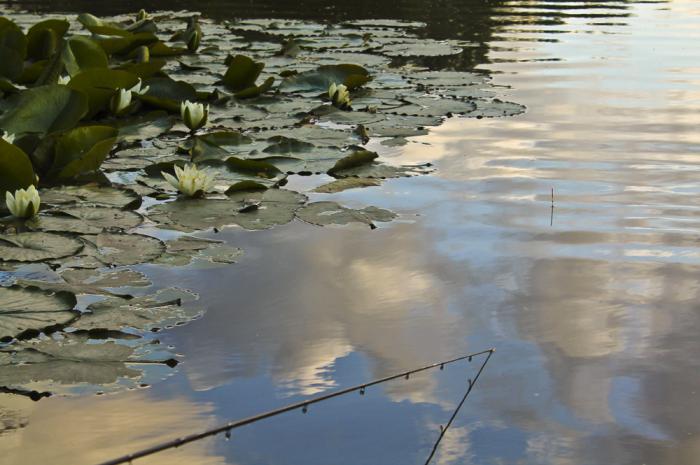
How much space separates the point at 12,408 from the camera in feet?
6.43

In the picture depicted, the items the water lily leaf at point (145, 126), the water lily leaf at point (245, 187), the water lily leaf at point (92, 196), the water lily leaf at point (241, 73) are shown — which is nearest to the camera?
the water lily leaf at point (92, 196)

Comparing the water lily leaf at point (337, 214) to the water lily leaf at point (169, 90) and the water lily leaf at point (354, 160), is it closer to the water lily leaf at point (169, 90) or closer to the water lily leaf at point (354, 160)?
the water lily leaf at point (354, 160)

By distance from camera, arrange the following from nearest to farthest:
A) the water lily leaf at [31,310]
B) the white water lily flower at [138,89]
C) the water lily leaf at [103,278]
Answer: the water lily leaf at [31,310] < the water lily leaf at [103,278] < the white water lily flower at [138,89]

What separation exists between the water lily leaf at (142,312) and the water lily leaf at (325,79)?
3073 mm

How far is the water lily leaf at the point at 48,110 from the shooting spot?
378 centimetres

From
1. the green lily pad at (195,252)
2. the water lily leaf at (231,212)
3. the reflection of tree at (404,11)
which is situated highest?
the reflection of tree at (404,11)

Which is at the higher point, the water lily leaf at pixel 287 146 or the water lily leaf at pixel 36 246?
the water lily leaf at pixel 287 146

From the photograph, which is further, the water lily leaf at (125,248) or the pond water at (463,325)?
the water lily leaf at (125,248)

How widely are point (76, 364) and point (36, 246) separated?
83cm

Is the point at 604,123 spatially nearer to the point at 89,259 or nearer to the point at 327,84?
the point at 327,84

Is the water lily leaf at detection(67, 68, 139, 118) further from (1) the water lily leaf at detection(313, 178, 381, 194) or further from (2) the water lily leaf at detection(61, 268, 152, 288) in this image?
(2) the water lily leaf at detection(61, 268, 152, 288)

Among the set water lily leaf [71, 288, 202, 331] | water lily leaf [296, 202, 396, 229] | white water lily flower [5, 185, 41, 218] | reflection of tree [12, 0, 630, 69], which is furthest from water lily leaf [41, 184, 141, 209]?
reflection of tree [12, 0, 630, 69]

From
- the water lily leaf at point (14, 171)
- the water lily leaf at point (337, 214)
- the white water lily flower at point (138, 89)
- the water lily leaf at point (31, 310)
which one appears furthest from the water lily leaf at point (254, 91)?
the water lily leaf at point (31, 310)

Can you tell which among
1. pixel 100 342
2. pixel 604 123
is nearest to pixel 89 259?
pixel 100 342
